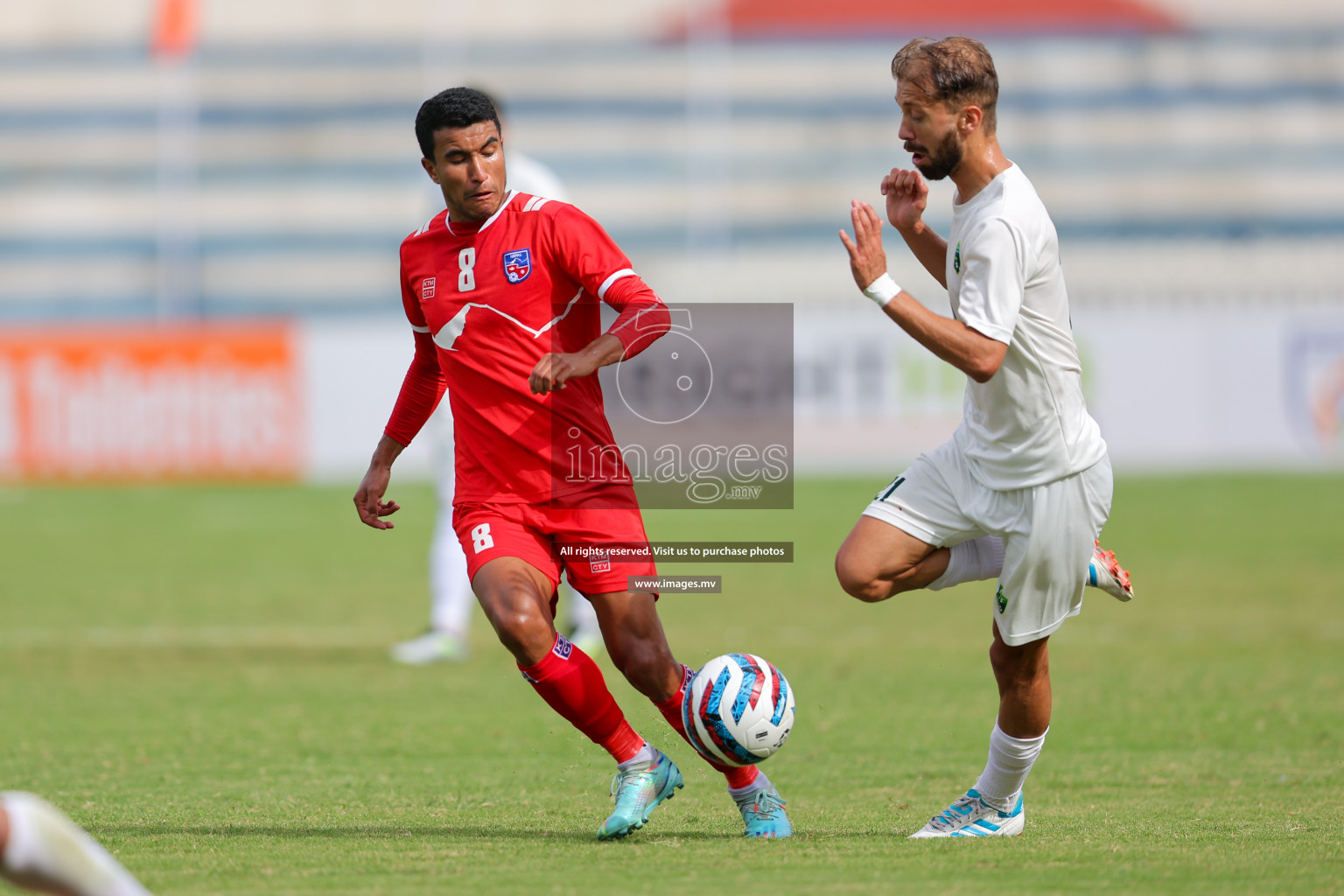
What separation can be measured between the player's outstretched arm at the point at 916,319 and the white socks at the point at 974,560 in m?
0.72

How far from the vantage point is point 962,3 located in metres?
40.8

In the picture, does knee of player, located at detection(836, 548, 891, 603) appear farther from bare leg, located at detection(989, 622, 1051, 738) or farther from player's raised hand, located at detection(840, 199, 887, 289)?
player's raised hand, located at detection(840, 199, 887, 289)

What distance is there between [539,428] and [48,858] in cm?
218

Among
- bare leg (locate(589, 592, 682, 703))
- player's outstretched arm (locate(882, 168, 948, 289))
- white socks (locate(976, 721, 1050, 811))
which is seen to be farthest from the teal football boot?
player's outstretched arm (locate(882, 168, 948, 289))

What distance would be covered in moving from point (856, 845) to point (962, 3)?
127 feet

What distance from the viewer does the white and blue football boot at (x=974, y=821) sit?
16.1 ft

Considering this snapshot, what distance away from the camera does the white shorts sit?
481 cm

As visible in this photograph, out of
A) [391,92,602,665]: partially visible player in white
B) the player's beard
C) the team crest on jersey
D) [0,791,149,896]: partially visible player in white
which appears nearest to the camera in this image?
[0,791,149,896]: partially visible player in white

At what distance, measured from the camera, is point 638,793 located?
15.9 feet

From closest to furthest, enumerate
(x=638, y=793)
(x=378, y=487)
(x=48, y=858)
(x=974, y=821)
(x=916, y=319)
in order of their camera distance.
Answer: (x=48, y=858)
(x=916, y=319)
(x=638, y=793)
(x=974, y=821)
(x=378, y=487)

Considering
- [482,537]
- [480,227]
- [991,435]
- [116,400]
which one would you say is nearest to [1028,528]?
[991,435]

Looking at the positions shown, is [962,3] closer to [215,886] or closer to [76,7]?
[76,7]

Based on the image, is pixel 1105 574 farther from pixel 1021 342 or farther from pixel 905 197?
pixel 905 197

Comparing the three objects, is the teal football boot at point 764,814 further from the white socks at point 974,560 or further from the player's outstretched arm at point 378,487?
the player's outstretched arm at point 378,487
